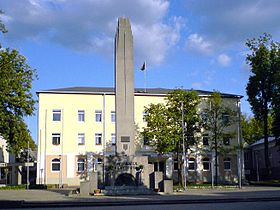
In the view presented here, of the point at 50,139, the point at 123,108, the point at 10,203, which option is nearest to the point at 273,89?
the point at 123,108

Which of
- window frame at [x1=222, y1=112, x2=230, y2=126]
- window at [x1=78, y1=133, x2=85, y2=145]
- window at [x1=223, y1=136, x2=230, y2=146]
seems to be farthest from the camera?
window at [x1=78, y1=133, x2=85, y2=145]

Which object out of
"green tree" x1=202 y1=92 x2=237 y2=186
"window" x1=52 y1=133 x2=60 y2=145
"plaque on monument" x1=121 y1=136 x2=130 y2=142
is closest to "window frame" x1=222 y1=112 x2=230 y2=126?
"green tree" x1=202 y1=92 x2=237 y2=186

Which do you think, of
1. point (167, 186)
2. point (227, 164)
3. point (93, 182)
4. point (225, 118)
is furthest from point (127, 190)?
point (227, 164)

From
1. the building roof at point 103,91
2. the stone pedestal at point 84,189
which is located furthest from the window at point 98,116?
the stone pedestal at point 84,189

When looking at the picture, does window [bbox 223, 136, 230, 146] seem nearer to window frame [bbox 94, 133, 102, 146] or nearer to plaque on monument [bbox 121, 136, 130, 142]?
window frame [bbox 94, 133, 102, 146]

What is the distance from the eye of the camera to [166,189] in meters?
33.2

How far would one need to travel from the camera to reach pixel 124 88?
35906mm

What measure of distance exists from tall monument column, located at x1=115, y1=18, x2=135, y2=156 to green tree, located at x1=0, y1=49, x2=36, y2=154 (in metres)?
12.9

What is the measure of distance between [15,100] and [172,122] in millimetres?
18959

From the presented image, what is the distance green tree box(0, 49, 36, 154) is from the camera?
42722mm

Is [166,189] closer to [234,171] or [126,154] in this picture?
[126,154]

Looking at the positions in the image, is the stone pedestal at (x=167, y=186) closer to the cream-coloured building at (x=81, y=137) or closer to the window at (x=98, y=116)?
the cream-coloured building at (x=81, y=137)

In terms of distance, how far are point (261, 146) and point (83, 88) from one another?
105 ft

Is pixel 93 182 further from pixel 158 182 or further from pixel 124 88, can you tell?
pixel 124 88
